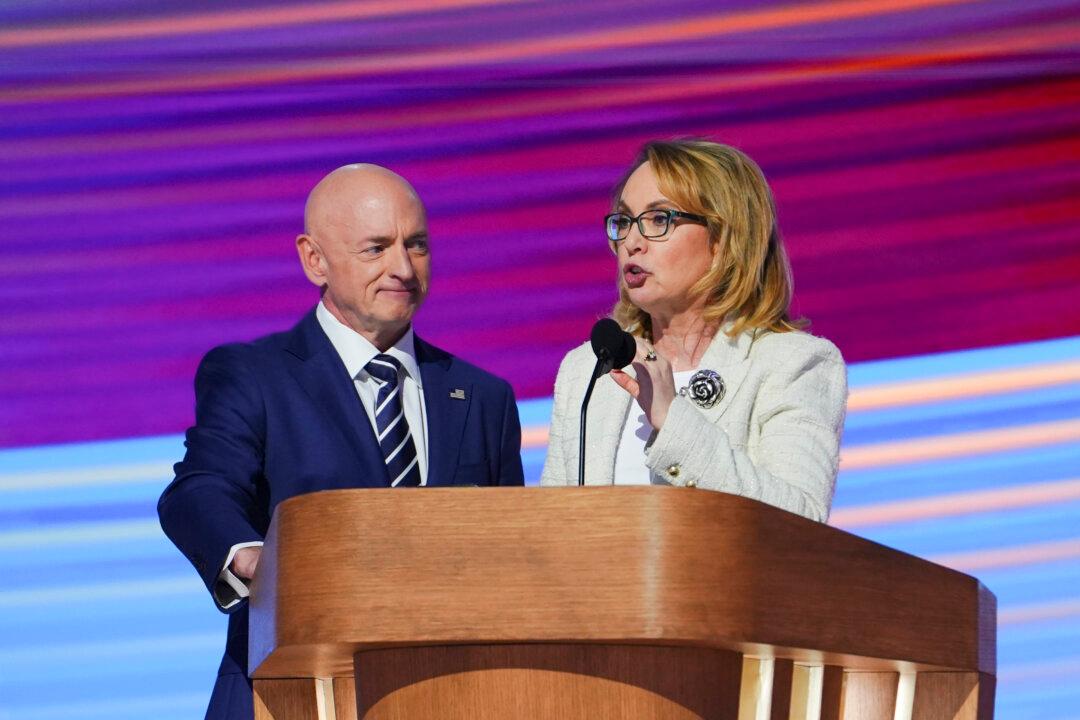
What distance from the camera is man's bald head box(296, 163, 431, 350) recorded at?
2740mm

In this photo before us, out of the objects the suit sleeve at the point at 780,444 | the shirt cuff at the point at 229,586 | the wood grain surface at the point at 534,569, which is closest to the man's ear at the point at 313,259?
the shirt cuff at the point at 229,586

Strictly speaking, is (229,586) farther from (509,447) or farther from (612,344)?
(509,447)

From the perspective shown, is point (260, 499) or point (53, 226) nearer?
point (260, 499)

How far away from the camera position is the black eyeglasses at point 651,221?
2.53 m

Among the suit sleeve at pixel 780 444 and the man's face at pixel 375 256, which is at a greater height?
the man's face at pixel 375 256

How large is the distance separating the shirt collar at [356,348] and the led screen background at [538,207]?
110cm

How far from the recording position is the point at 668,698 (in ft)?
5.39

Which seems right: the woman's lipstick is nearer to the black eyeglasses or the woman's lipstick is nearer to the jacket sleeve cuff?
the black eyeglasses

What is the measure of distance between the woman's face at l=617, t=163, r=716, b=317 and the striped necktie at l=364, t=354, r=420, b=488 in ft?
1.42

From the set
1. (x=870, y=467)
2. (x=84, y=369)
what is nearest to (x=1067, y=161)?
(x=870, y=467)

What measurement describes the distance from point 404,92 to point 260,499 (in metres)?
1.73

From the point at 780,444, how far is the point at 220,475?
83cm

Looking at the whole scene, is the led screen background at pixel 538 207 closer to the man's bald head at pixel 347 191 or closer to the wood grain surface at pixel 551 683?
the man's bald head at pixel 347 191

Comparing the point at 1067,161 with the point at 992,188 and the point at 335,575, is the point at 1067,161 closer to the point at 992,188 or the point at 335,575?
the point at 992,188
